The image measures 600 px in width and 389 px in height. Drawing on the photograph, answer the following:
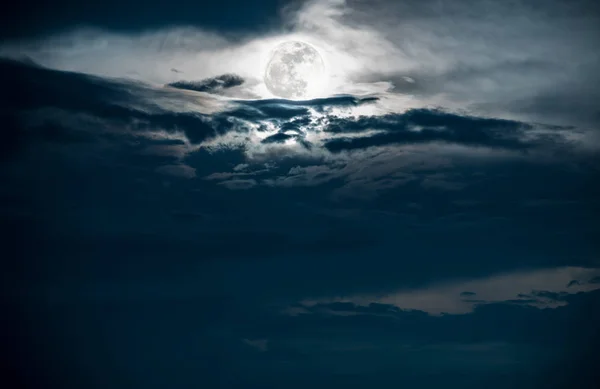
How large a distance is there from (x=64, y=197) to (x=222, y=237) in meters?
8.62

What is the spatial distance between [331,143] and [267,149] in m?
2.67

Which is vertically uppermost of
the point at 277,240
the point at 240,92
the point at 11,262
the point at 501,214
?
the point at 240,92

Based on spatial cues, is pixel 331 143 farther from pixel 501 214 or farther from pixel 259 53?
pixel 501 214

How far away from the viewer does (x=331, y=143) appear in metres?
20.0

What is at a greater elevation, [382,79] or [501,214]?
[382,79]

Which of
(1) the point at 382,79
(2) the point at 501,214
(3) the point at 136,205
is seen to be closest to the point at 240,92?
(1) the point at 382,79

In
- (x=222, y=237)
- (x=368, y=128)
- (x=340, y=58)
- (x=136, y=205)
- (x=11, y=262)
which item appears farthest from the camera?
(x=11, y=262)

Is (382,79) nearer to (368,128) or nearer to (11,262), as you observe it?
(368,128)

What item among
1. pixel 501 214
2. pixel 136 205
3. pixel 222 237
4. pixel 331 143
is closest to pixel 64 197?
pixel 136 205

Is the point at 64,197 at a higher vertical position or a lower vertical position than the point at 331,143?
lower

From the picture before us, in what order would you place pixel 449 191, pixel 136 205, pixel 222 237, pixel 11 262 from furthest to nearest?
pixel 11 262, pixel 222 237, pixel 136 205, pixel 449 191

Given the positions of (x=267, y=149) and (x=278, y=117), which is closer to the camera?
(x=278, y=117)

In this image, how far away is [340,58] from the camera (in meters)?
16.1

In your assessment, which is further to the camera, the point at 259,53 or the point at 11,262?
the point at 11,262
